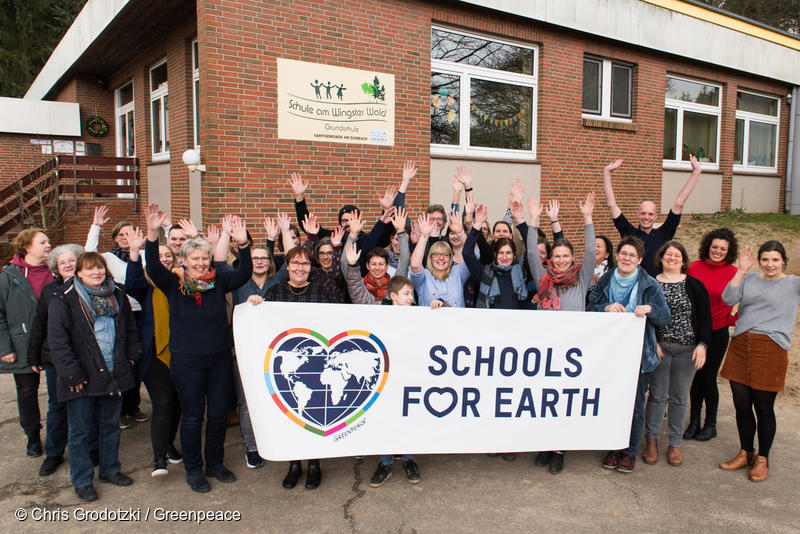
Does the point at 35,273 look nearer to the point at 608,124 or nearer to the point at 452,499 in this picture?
the point at 452,499

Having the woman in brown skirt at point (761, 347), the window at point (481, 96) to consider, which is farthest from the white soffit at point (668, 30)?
the woman in brown skirt at point (761, 347)

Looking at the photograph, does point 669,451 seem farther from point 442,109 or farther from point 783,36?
point 783,36

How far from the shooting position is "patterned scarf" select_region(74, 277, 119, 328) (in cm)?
369

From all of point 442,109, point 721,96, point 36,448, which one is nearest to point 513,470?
point 36,448

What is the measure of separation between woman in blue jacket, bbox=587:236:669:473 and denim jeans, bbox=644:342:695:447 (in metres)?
0.09

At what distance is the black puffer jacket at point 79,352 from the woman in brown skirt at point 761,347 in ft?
14.4

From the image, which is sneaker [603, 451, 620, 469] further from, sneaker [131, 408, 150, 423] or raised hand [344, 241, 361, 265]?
sneaker [131, 408, 150, 423]

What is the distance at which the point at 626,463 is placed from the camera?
409 cm

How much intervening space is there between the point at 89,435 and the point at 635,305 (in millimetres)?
3936

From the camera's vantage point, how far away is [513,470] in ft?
13.5

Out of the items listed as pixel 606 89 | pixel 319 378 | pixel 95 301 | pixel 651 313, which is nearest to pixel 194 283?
pixel 95 301

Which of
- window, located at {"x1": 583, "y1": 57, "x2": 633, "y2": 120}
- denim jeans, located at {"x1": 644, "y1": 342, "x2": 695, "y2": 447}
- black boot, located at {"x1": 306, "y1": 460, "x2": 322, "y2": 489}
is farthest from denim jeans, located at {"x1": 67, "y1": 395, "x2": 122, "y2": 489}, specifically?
window, located at {"x1": 583, "y1": 57, "x2": 633, "y2": 120}

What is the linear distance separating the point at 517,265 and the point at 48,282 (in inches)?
146

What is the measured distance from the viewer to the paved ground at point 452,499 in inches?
133
